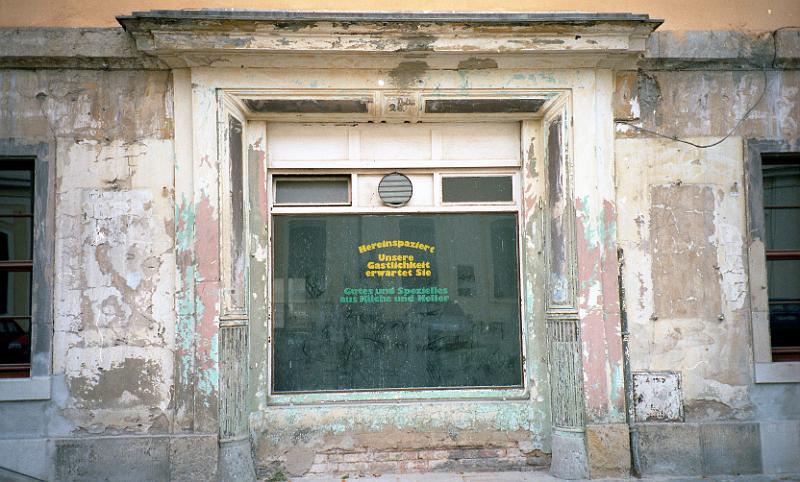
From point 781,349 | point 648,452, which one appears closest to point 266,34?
point 648,452

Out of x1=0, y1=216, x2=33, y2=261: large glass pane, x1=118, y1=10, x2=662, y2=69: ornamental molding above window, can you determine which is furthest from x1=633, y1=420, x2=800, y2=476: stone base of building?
x1=0, y1=216, x2=33, y2=261: large glass pane

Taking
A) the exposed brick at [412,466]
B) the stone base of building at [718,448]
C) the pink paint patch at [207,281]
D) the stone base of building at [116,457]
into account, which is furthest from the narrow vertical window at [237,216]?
the stone base of building at [718,448]

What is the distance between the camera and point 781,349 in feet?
24.3

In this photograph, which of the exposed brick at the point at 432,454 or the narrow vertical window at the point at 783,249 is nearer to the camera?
the exposed brick at the point at 432,454

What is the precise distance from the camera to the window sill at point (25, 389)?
678 centimetres

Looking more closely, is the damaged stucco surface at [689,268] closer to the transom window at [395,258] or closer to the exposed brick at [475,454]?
the transom window at [395,258]

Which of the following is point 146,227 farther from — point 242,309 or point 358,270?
point 358,270

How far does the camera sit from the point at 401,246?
7.52 meters

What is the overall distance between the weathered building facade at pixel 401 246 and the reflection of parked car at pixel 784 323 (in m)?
0.03

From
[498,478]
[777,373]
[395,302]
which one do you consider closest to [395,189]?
[395,302]

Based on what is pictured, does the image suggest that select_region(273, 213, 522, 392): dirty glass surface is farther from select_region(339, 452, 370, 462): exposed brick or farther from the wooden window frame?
the wooden window frame

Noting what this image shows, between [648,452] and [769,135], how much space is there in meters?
3.50

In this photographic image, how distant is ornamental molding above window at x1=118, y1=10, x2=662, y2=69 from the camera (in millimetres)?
6641

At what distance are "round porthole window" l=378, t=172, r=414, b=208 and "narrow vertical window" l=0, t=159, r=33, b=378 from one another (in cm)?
355
